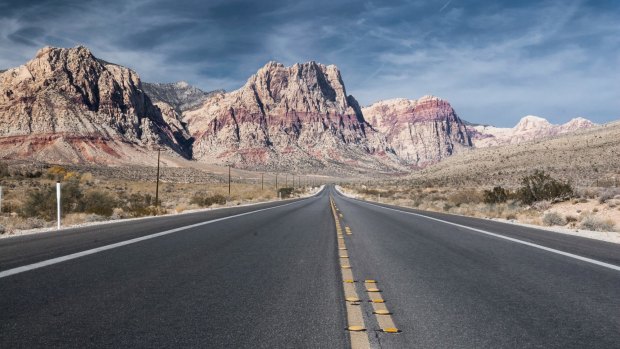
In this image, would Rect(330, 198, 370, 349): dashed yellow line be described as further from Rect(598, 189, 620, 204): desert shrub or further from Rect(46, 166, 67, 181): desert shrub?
Rect(46, 166, 67, 181): desert shrub

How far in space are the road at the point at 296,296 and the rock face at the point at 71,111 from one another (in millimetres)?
125254

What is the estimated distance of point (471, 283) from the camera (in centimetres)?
646

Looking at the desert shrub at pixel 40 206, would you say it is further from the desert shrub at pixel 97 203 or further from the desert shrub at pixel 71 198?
the desert shrub at pixel 97 203

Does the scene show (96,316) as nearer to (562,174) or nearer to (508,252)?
(508,252)

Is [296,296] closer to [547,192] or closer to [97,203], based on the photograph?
[97,203]

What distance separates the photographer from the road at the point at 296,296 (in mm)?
4020

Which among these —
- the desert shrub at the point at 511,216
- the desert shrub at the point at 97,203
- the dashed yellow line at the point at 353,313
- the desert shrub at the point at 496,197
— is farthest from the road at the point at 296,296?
the desert shrub at the point at 496,197

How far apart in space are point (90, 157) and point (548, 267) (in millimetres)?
130497

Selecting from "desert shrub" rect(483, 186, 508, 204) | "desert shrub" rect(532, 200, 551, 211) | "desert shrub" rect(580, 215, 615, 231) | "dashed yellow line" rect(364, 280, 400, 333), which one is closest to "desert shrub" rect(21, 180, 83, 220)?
"dashed yellow line" rect(364, 280, 400, 333)

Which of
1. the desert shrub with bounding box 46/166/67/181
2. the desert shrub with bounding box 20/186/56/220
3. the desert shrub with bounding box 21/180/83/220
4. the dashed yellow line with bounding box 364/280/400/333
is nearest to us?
the dashed yellow line with bounding box 364/280/400/333

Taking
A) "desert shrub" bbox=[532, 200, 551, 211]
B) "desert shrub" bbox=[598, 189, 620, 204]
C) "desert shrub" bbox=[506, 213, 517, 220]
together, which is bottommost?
"desert shrub" bbox=[506, 213, 517, 220]

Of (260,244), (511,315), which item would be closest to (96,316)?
(511,315)

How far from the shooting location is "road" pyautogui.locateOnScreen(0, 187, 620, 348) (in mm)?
4020

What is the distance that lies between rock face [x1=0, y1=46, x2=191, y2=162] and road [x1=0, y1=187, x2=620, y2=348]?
411 feet
